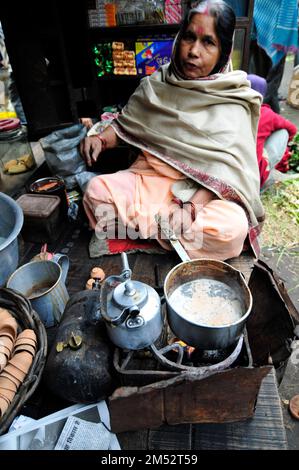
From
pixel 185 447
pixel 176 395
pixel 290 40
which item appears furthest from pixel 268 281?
pixel 290 40

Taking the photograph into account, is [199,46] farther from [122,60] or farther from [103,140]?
[122,60]

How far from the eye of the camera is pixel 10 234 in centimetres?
178

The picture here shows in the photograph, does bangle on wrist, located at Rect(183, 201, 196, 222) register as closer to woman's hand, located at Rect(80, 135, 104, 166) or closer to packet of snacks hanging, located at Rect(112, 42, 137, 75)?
woman's hand, located at Rect(80, 135, 104, 166)

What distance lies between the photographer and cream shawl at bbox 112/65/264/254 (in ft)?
6.86

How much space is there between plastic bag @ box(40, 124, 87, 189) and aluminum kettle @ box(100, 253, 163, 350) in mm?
1593

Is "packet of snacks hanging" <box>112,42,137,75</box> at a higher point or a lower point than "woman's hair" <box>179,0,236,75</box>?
lower

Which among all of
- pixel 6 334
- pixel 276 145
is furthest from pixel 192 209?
pixel 276 145

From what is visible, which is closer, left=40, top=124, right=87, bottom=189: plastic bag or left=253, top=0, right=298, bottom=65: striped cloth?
left=40, top=124, right=87, bottom=189: plastic bag

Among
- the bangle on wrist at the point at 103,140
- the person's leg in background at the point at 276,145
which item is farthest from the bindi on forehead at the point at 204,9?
the person's leg in background at the point at 276,145

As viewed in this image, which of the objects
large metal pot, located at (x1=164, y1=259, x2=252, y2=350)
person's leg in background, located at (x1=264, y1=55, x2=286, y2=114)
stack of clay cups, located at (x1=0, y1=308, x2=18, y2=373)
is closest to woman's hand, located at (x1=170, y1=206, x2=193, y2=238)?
large metal pot, located at (x1=164, y1=259, x2=252, y2=350)

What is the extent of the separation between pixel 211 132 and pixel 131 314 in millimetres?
1432

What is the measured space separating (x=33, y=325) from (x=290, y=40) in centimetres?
445
